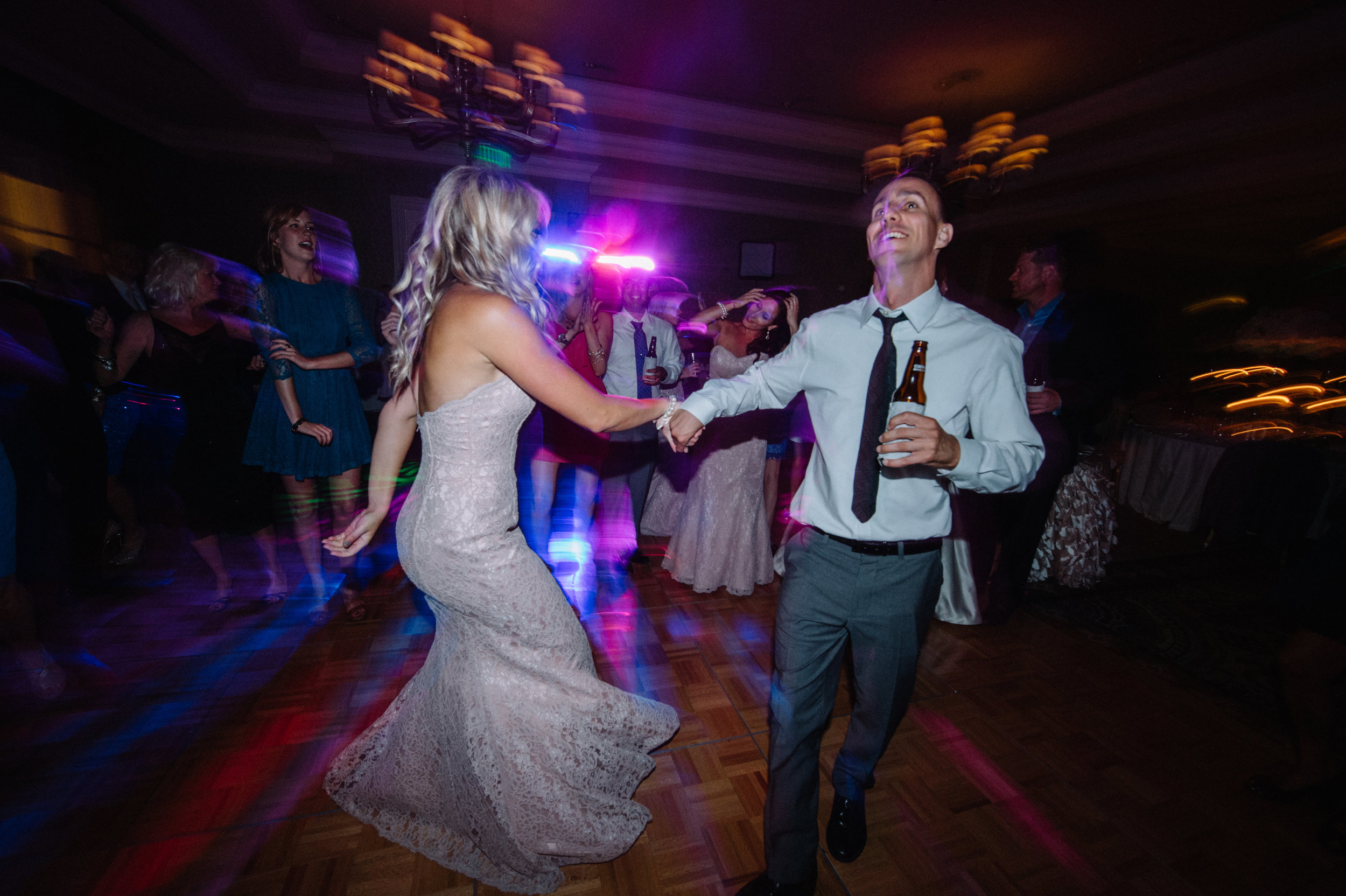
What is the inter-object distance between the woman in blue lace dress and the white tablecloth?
21.9 feet

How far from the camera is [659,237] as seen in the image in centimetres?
704

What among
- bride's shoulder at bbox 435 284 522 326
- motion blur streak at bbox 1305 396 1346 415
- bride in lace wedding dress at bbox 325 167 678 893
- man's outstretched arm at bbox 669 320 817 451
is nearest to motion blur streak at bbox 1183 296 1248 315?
motion blur streak at bbox 1305 396 1346 415

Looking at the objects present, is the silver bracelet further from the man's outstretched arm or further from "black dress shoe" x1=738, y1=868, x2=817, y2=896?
"black dress shoe" x1=738, y1=868, x2=817, y2=896

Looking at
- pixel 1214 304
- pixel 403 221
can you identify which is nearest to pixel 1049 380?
pixel 1214 304

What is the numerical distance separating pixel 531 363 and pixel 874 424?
88 centimetres

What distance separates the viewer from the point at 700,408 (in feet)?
5.11

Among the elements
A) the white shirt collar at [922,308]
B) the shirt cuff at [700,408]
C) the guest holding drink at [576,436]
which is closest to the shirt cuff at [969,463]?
the white shirt collar at [922,308]

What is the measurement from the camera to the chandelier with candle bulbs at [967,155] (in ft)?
15.1

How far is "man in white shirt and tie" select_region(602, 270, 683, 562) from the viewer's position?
131 inches

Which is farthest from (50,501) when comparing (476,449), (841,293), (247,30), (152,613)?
(841,293)

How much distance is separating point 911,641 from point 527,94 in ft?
12.7

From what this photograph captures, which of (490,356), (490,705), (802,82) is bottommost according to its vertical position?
(490,705)

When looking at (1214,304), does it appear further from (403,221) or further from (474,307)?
(403,221)

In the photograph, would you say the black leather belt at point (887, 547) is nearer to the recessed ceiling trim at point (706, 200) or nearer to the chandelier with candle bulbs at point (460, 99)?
the chandelier with candle bulbs at point (460, 99)
